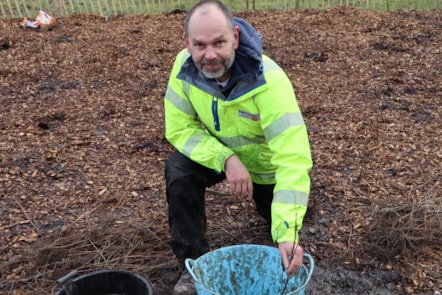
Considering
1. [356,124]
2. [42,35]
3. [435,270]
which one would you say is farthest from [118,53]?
[435,270]

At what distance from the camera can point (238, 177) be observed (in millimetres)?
2273

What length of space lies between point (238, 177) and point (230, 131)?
24cm

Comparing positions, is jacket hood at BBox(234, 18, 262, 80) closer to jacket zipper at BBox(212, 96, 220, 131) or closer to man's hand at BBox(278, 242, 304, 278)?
jacket zipper at BBox(212, 96, 220, 131)

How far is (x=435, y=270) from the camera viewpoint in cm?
259

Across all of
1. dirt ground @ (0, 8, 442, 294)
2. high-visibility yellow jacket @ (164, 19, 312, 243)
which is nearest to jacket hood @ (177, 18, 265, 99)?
high-visibility yellow jacket @ (164, 19, 312, 243)

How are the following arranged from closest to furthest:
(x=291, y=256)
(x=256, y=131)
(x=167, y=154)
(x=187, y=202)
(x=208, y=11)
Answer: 1. (x=291, y=256)
2. (x=208, y=11)
3. (x=256, y=131)
4. (x=187, y=202)
5. (x=167, y=154)

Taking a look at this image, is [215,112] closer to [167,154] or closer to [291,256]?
[291,256]

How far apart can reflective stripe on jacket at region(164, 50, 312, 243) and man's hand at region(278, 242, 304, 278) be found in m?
0.03

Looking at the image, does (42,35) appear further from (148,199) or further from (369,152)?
(369,152)

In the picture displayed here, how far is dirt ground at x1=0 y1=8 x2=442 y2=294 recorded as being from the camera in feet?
8.88

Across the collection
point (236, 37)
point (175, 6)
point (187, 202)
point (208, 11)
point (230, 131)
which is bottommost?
point (175, 6)

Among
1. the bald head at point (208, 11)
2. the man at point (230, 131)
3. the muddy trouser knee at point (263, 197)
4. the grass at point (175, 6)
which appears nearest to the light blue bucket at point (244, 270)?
the man at point (230, 131)

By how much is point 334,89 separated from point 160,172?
2.10 metres

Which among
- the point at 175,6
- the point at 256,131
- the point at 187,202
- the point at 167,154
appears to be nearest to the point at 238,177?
the point at 256,131
